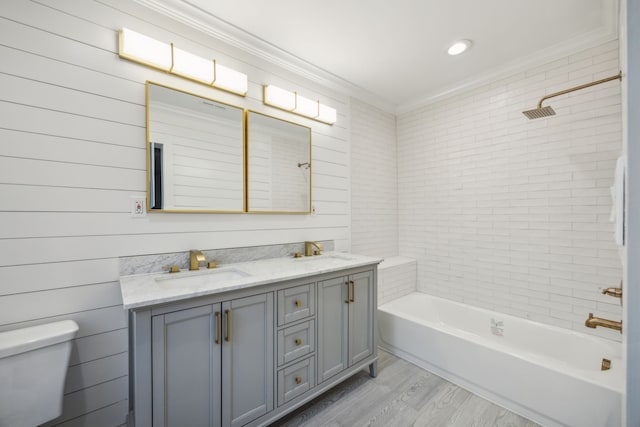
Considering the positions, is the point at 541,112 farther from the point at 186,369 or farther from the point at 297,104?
the point at 186,369

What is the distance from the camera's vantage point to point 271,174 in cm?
219

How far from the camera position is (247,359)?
1.45 metres

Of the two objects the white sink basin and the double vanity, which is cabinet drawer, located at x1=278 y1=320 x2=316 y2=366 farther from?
the white sink basin

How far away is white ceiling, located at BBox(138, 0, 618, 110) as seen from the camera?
5.74 ft

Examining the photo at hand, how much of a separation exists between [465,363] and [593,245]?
1361 mm

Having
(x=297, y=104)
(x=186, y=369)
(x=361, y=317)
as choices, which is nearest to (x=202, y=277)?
(x=186, y=369)

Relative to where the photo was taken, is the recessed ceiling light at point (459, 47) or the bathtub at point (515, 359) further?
the recessed ceiling light at point (459, 47)

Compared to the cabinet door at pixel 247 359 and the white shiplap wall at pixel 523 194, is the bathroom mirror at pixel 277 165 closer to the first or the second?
the cabinet door at pixel 247 359

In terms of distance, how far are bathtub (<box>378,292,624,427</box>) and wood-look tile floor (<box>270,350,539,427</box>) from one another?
5.0 inches

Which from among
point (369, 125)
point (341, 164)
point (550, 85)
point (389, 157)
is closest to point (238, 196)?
point (341, 164)

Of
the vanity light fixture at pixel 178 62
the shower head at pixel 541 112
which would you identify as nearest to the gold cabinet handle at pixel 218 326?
the vanity light fixture at pixel 178 62

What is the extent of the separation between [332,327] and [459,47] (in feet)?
7.99

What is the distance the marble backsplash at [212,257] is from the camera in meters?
1.56

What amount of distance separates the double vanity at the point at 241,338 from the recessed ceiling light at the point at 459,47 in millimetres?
1911
